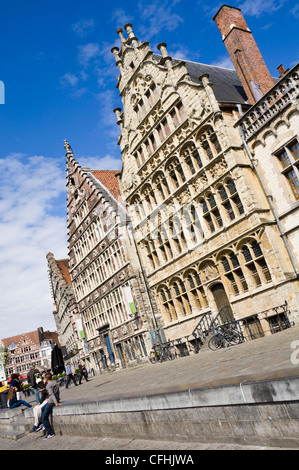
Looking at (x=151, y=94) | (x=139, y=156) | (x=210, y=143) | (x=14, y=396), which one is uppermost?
(x=151, y=94)

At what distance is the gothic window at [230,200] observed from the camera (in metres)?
17.1

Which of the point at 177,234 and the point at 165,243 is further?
the point at 165,243

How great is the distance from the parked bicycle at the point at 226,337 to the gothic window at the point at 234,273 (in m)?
2.27

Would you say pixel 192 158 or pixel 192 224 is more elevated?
pixel 192 158

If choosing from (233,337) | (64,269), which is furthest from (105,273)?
(64,269)

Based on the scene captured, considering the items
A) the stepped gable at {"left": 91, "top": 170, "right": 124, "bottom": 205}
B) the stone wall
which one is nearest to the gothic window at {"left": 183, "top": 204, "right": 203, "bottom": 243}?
the stepped gable at {"left": 91, "top": 170, "right": 124, "bottom": 205}

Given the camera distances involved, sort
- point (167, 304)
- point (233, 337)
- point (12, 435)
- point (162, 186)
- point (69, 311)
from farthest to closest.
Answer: point (69, 311)
point (167, 304)
point (162, 186)
point (233, 337)
point (12, 435)

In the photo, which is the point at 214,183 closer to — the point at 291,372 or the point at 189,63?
the point at 189,63

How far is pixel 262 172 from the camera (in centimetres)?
1650

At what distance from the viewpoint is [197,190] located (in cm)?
1900

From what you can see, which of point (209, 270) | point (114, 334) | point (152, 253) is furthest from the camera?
point (114, 334)

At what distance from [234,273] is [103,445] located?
1197cm

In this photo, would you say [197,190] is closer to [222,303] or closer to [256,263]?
[256,263]
